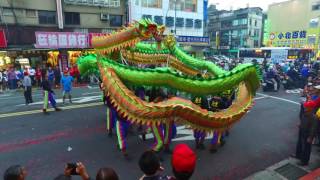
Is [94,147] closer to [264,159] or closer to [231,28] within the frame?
[264,159]

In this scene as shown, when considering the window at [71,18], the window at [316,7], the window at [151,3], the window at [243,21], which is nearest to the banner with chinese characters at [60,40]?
the window at [71,18]

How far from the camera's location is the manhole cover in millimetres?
5352

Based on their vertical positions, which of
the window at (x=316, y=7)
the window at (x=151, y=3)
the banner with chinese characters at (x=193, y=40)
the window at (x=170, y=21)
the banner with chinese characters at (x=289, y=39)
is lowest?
the banner with chinese characters at (x=193, y=40)

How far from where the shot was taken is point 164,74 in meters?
5.36

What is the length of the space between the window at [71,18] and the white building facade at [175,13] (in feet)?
24.1

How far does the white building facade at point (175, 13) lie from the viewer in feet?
109

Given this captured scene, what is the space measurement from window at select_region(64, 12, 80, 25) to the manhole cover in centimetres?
2509

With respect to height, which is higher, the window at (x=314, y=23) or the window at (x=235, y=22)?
the window at (x=235, y=22)

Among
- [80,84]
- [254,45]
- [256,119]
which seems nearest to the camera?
[256,119]

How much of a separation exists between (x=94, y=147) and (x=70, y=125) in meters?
2.20

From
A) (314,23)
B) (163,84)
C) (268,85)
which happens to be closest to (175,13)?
(268,85)

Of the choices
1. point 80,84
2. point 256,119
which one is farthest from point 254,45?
point 256,119

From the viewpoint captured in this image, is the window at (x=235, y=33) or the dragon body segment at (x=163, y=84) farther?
the window at (x=235, y=33)

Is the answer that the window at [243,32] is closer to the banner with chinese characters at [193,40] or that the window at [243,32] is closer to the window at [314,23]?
the window at [314,23]
